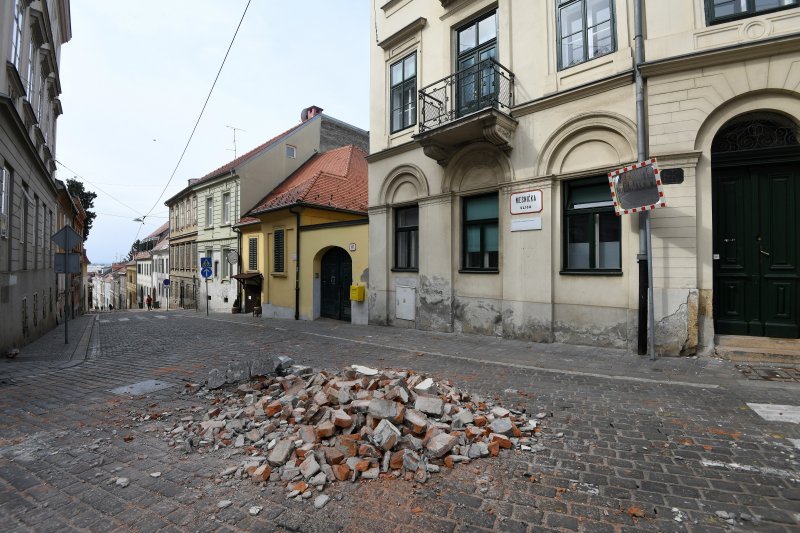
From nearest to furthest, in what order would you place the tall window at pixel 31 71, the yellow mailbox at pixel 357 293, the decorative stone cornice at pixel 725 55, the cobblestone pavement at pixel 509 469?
the cobblestone pavement at pixel 509 469, the decorative stone cornice at pixel 725 55, the tall window at pixel 31 71, the yellow mailbox at pixel 357 293

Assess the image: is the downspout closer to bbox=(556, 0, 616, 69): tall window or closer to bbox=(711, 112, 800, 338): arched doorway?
bbox=(556, 0, 616, 69): tall window

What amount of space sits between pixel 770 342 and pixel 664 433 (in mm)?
4801

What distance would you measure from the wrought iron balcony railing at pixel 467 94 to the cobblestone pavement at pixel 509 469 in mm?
6848

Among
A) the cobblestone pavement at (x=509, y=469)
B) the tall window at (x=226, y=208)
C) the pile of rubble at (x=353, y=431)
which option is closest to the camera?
the cobblestone pavement at (x=509, y=469)

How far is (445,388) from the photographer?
4883 millimetres

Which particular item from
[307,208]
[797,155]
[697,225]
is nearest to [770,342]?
[697,225]

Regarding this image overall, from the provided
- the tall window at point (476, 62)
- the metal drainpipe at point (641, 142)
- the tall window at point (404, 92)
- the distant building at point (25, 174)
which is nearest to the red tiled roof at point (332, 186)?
the tall window at point (404, 92)

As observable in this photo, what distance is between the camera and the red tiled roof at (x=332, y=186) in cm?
1706

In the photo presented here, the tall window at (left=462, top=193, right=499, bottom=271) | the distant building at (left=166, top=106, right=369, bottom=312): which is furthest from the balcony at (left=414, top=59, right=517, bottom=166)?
the distant building at (left=166, top=106, right=369, bottom=312)

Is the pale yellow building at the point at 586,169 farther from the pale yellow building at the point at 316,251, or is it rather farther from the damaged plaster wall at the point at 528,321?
the pale yellow building at the point at 316,251

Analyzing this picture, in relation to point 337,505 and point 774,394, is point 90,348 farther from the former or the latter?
point 774,394

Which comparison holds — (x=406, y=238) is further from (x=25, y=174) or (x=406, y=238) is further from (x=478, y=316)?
(x=25, y=174)

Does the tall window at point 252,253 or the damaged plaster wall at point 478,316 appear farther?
the tall window at point 252,253

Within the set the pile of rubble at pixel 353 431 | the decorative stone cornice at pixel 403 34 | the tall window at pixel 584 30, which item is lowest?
the pile of rubble at pixel 353 431
